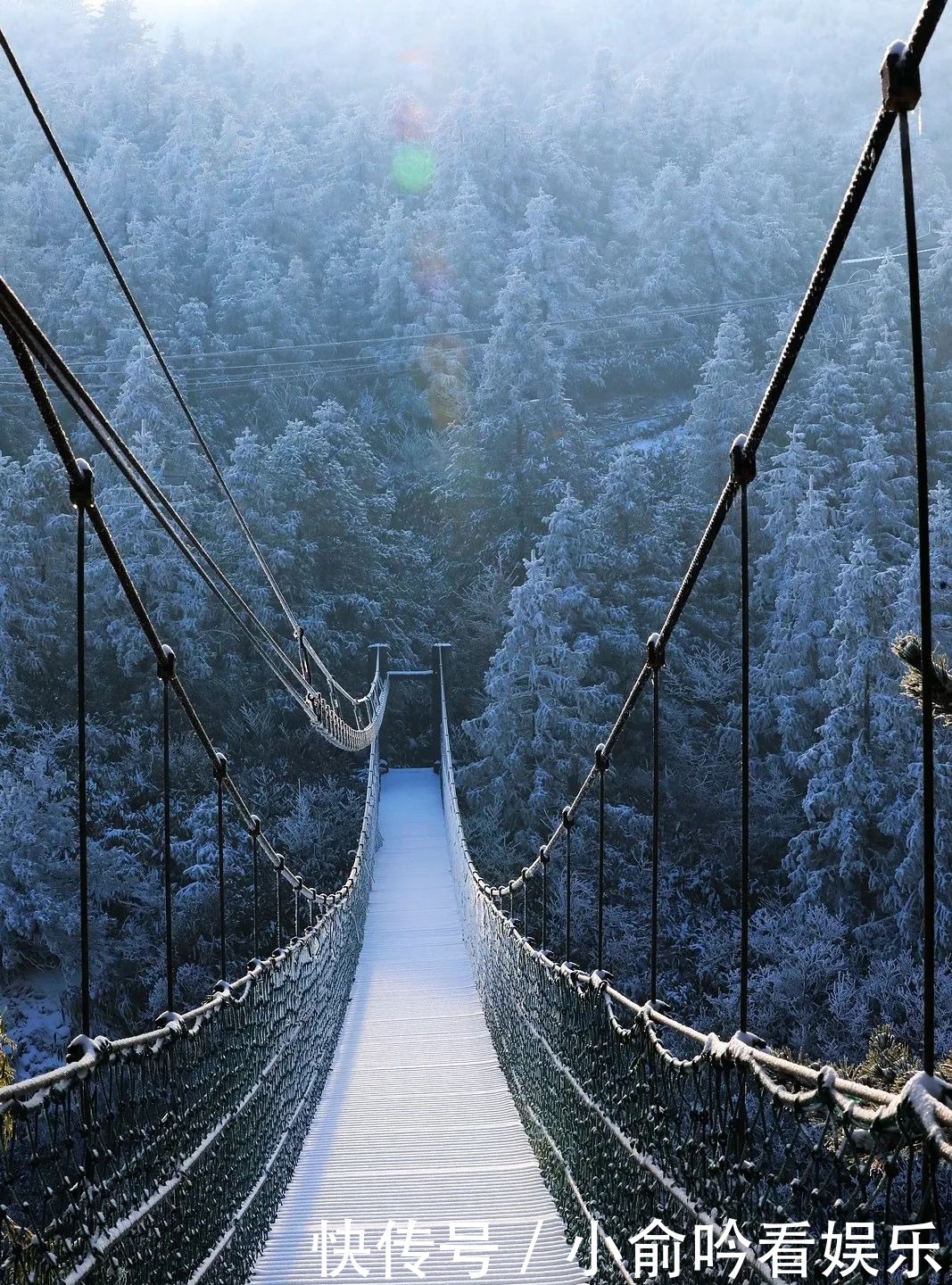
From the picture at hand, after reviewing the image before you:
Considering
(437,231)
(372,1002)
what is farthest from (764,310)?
(372,1002)

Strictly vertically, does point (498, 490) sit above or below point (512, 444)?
below

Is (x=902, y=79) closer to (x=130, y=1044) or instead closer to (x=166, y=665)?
(x=130, y=1044)

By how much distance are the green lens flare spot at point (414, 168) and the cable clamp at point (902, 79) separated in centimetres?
3037

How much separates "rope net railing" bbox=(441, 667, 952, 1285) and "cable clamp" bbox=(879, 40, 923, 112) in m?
1.04

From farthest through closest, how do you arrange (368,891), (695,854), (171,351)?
(171,351), (695,854), (368,891)

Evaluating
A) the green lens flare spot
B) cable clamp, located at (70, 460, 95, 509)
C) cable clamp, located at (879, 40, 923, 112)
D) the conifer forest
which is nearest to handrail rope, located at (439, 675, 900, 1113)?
cable clamp, located at (879, 40, 923, 112)

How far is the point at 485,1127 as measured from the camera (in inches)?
161

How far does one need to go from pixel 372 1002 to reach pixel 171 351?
1951cm

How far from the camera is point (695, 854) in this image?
53.6 feet

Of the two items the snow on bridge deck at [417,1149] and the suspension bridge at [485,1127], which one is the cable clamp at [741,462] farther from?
the snow on bridge deck at [417,1149]

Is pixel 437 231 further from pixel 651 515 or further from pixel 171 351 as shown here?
pixel 651 515

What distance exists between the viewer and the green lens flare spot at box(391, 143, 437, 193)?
31102 mm

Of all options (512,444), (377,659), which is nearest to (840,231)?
(377,659)

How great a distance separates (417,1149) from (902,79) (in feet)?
10.1
